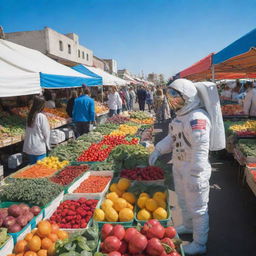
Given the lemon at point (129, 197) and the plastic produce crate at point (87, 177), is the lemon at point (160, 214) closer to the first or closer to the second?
the lemon at point (129, 197)

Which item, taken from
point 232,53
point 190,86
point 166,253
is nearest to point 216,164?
point 232,53

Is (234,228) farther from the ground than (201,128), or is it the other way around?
(201,128)

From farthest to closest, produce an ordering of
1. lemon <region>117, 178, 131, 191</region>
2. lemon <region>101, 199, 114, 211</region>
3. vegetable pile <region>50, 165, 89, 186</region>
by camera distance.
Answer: vegetable pile <region>50, 165, 89, 186</region>
lemon <region>117, 178, 131, 191</region>
lemon <region>101, 199, 114, 211</region>

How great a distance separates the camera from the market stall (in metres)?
2.35

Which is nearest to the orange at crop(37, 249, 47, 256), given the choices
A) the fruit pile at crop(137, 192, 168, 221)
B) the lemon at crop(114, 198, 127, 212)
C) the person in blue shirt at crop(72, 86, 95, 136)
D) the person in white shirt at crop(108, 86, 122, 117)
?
the lemon at crop(114, 198, 127, 212)

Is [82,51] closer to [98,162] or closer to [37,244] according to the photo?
[98,162]

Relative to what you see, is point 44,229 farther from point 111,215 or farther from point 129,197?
point 129,197

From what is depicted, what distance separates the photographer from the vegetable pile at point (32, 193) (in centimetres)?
328

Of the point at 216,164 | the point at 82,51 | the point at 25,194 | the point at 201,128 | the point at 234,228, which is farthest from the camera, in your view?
the point at 82,51

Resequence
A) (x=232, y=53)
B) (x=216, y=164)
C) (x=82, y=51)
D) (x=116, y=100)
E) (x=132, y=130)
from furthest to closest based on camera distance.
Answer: (x=82, y=51), (x=116, y=100), (x=132, y=130), (x=216, y=164), (x=232, y=53)

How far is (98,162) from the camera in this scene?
5.18m

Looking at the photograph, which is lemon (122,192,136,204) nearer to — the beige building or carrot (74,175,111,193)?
carrot (74,175,111,193)

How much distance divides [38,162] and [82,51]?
36580mm

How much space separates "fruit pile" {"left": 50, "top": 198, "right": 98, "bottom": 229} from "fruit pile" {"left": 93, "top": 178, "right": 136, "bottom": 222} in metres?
0.17
